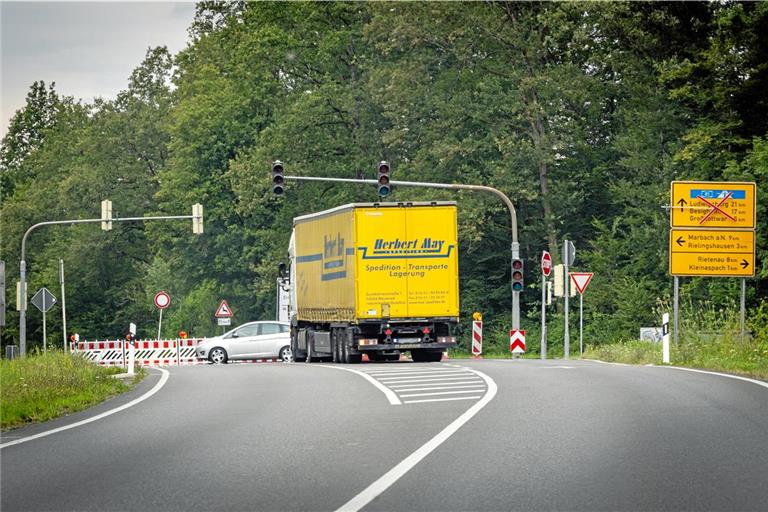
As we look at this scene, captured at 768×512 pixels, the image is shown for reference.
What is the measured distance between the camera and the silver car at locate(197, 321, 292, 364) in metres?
47.9

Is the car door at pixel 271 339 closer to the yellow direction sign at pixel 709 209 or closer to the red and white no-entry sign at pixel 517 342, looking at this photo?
the red and white no-entry sign at pixel 517 342

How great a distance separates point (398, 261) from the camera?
3494cm

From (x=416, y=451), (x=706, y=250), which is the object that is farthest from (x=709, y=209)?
(x=416, y=451)

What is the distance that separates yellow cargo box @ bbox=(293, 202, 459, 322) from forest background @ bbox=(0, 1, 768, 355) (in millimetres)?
6758

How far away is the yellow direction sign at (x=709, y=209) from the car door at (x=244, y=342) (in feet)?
63.5

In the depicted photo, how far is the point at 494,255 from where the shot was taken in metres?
58.0

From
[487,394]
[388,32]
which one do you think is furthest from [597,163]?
[487,394]

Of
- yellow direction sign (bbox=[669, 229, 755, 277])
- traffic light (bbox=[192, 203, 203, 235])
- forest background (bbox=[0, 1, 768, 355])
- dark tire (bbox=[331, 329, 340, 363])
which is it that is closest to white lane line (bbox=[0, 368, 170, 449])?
dark tire (bbox=[331, 329, 340, 363])

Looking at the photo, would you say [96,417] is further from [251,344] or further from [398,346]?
[251,344]

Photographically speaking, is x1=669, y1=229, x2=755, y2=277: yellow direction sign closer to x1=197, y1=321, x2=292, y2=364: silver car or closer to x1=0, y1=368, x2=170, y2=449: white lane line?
x1=0, y1=368, x2=170, y2=449: white lane line

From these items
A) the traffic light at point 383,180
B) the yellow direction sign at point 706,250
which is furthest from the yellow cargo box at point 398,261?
the yellow direction sign at point 706,250

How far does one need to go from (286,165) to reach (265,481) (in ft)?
167

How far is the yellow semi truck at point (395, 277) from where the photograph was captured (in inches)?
1369

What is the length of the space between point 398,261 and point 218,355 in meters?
16.0
